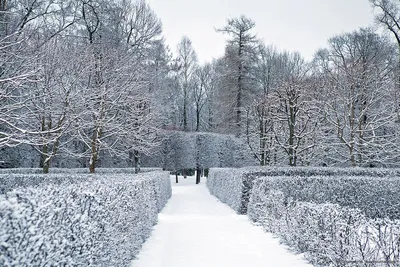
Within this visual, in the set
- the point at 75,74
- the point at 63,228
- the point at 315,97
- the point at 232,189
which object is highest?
the point at 315,97

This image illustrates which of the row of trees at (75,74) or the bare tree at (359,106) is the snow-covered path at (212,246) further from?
the bare tree at (359,106)

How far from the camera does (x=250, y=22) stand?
29938mm

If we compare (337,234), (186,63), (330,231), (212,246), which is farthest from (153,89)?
(337,234)

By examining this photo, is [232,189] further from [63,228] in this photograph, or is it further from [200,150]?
[200,150]

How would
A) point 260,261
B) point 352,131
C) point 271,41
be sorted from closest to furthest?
point 260,261 < point 352,131 < point 271,41

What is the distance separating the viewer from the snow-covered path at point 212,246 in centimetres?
588

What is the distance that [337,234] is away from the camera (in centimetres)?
469

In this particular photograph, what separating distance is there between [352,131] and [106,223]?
53.2ft

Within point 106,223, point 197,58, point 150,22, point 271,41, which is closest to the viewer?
point 106,223

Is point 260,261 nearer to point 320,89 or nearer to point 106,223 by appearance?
point 106,223

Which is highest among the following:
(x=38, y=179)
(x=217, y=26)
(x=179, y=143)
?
(x=217, y=26)

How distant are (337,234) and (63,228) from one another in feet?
12.4

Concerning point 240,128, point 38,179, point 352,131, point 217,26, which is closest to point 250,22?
point 217,26

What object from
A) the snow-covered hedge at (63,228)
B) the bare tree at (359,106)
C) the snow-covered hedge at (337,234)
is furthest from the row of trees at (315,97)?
the snow-covered hedge at (63,228)
